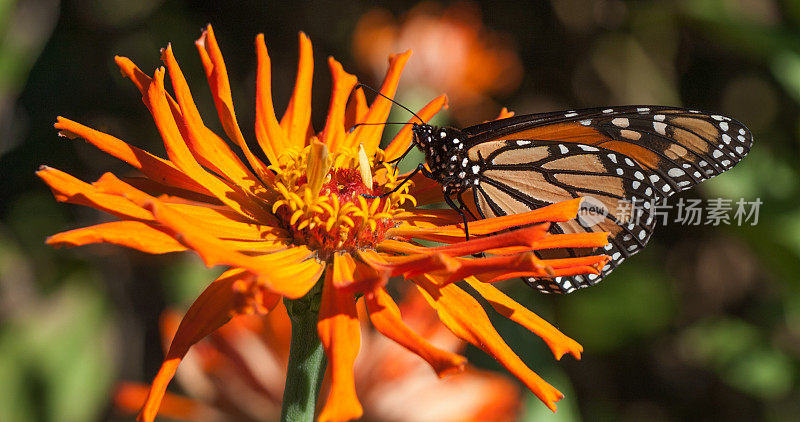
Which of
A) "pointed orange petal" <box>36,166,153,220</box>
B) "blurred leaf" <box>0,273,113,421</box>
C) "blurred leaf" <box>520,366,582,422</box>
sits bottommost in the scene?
"blurred leaf" <box>520,366,582,422</box>

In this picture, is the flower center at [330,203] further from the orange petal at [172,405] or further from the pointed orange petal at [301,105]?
the orange petal at [172,405]

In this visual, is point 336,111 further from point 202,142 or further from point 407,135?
point 202,142

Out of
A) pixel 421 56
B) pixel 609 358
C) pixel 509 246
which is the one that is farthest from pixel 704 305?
pixel 509 246

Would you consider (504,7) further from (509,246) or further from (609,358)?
(509,246)

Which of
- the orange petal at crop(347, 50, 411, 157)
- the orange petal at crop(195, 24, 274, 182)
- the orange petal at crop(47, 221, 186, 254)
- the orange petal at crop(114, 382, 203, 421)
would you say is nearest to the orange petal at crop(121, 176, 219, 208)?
the orange petal at crop(195, 24, 274, 182)

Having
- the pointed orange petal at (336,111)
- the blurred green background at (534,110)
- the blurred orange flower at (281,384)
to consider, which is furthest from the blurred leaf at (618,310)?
the pointed orange petal at (336,111)

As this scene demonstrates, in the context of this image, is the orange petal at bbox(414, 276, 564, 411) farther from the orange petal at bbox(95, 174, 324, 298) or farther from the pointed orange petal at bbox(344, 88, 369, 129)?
the pointed orange petal at bbox(344, 88, 369, 129)
